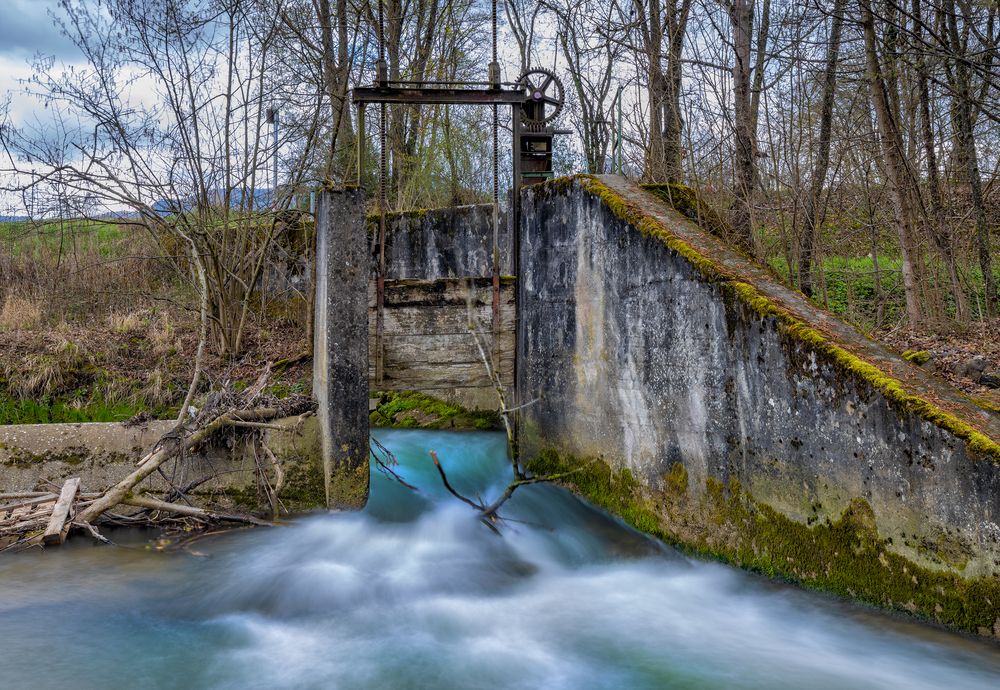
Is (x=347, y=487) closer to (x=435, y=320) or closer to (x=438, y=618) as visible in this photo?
(x=438, y=618)

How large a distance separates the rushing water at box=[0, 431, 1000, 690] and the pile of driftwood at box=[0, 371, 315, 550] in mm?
241

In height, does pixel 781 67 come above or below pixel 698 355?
above

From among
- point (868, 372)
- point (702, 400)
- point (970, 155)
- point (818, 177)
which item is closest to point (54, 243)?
point (702, 400)

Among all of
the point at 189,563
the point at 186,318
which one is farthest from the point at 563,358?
the point at 186,318

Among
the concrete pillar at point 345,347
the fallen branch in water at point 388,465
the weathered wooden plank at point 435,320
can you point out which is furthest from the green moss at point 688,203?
the fallen branch in water at point 388,465

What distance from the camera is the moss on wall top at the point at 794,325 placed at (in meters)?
3.56

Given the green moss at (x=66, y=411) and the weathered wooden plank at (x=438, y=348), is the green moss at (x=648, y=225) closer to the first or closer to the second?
the weathered wooden plank at (x=438, y=348)

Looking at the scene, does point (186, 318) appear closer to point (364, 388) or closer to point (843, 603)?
point (364, 388)

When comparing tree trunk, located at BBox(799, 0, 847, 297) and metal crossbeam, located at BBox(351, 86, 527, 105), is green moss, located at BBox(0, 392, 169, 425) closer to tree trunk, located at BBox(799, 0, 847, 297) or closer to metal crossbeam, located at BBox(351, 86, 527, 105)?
metal crossbeam, located at BBox(351, 86, 527, 105)

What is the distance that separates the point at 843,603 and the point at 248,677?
3.45 m

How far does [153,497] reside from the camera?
5.76 m

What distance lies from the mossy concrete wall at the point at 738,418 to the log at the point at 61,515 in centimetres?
381

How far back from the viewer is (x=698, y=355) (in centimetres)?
499

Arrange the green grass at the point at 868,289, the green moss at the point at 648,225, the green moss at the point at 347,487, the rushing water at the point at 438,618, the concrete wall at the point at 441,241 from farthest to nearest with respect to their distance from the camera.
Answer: the concrete wall at the point at 441,241
the green grass at the point at 868,289
the green moss at the point at 347,487
the green moss at the point at 648,225
the rushing water at the point at 438,618
